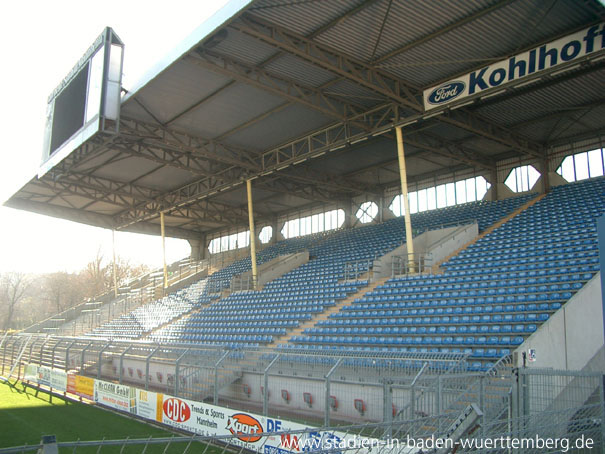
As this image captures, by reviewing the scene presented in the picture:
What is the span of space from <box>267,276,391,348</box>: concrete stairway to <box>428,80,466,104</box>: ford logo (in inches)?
257

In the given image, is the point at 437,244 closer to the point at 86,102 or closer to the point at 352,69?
the point at 352,69

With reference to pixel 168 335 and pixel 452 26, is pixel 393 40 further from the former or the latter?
pixel 168 335

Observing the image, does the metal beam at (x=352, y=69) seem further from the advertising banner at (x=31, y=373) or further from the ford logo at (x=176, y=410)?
the advertising banner at (x=31, y=373)

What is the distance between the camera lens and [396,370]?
34.3 feet

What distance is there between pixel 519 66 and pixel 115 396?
583 inches

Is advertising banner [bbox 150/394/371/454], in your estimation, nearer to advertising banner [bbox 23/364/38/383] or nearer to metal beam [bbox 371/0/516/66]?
advertising banner [bbox 23/364/38/383]

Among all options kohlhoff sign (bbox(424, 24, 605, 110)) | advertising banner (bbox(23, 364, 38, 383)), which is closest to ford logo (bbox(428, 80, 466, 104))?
kohlhoff sign (bbox(424, 24, 605, 110))

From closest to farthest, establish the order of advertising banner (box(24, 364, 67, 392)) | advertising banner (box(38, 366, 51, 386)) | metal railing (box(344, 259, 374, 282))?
advertising banner (box(24, 364, 67, 392)), advertising banner (box(38, 366, 51, 386)), metal railing (box(344, 259, 374, 282))

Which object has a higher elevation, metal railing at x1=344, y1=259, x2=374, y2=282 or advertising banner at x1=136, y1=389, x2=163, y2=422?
metal railing at x1=344, y1=259, x2=374, y2=282

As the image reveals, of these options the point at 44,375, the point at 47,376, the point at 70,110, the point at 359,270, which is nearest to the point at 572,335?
the point at 359,270

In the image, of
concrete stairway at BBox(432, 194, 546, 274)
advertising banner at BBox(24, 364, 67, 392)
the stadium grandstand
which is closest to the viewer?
the stadium grandstand

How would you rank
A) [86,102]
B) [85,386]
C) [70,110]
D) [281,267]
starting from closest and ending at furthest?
[85,386]
[86,102]
[70,110]
[281,267]

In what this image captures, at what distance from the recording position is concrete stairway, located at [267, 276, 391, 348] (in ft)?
55.7

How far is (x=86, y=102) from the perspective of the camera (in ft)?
67.8
